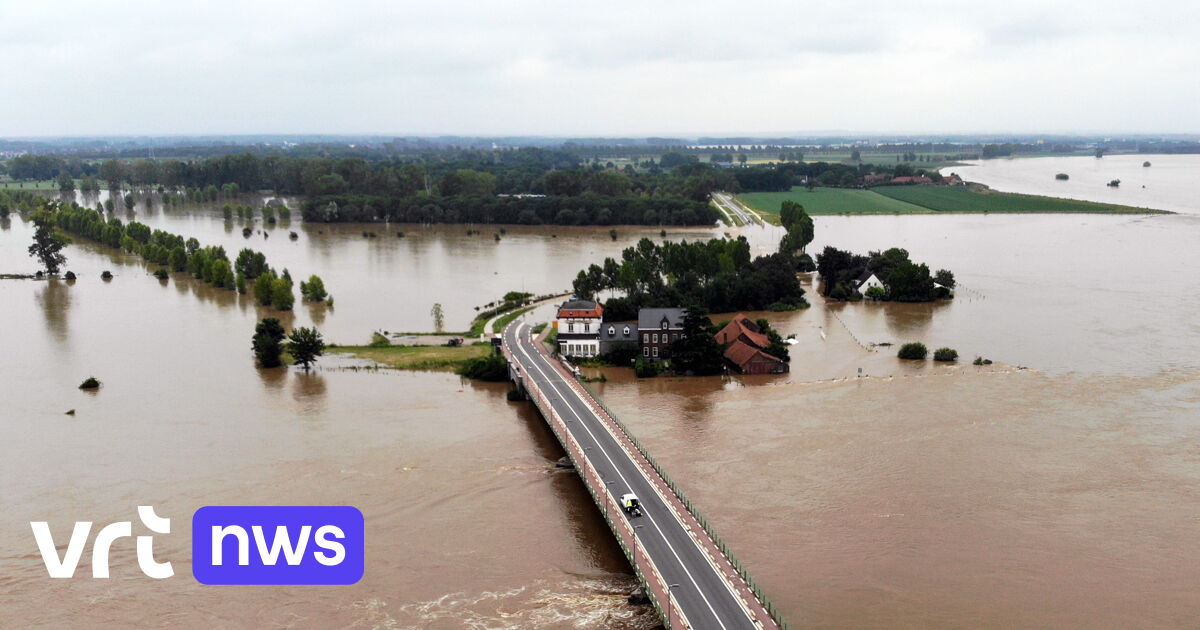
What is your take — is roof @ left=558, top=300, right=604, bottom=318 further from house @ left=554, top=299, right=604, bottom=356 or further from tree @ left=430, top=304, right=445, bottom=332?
tree @ left=430, top=304, right=445, bottom=332

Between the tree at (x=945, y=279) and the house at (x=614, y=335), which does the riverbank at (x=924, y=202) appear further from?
the house at (x=614, y=335)

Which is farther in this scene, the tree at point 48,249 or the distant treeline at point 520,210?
the distant treeline at point 520,210

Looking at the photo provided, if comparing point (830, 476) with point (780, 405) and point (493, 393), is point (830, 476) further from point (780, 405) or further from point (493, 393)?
point (493, 393)

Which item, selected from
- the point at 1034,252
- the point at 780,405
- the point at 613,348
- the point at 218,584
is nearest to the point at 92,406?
the point at 218,584

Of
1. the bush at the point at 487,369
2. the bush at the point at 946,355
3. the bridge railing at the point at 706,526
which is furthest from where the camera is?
the bush at the point at 946,355

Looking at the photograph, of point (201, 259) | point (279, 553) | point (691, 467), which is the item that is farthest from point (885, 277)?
point (201, 259)

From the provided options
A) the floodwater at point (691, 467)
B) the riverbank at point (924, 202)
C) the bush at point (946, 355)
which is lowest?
the floodwater at point (691, 467)

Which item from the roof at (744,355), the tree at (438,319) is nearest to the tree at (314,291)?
the tree at (438,319)
